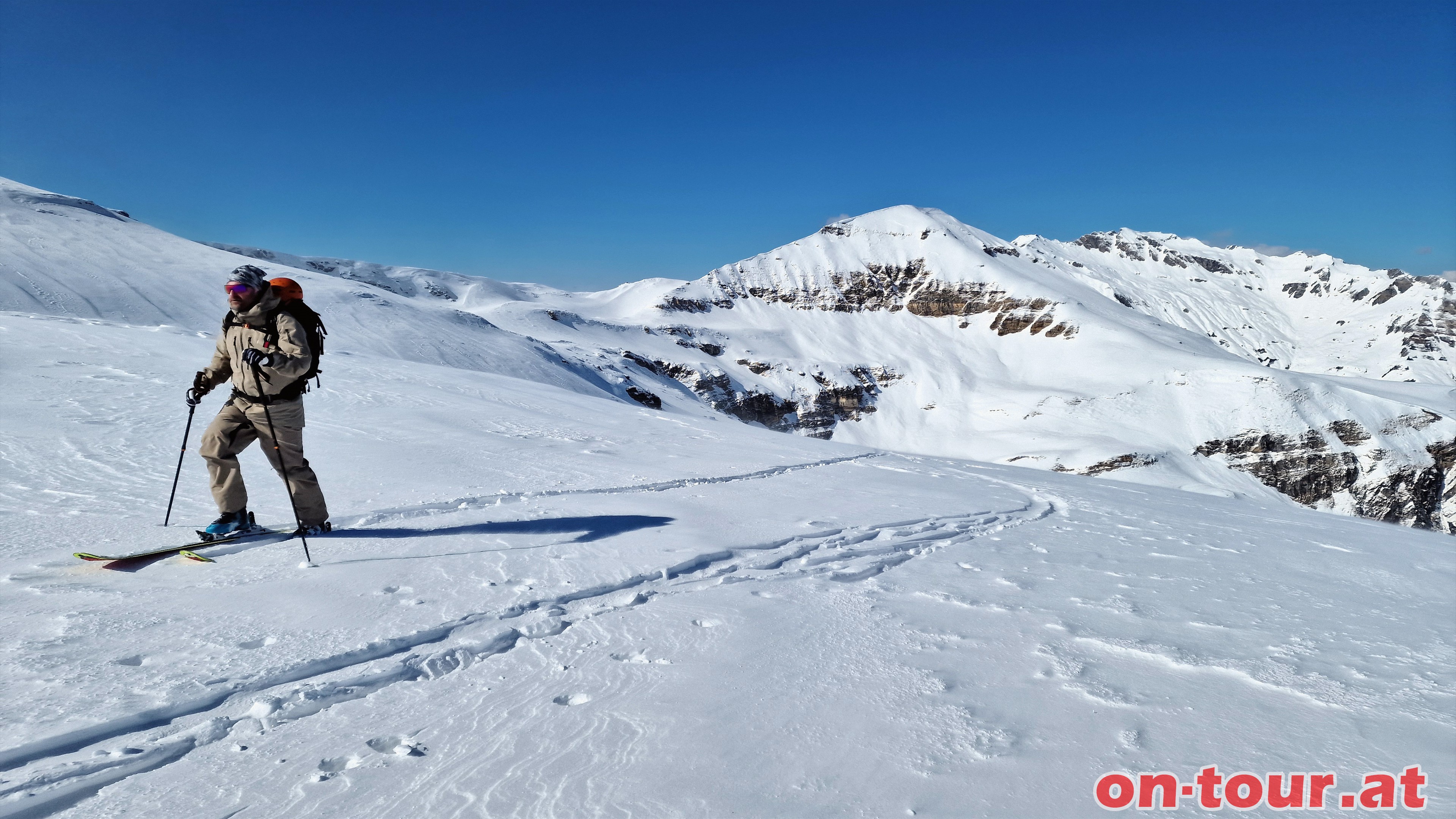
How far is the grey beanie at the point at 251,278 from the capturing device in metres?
4.96

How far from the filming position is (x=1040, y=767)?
2.50 meters

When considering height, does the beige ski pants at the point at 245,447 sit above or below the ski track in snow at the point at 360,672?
above

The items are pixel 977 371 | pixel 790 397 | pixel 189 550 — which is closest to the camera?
pixel 189 550

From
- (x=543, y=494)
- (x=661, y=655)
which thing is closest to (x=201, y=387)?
(x=543, y=494)

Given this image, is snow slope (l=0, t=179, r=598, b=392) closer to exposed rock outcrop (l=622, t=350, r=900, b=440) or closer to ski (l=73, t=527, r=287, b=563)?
ski (l=73, t=527, r=287, b=563)

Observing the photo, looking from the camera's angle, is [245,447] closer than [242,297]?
No

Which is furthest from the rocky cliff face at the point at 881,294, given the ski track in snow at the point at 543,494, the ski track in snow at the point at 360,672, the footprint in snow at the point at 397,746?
the footprint in snow at the point at 397,746

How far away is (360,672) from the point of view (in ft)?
10.0

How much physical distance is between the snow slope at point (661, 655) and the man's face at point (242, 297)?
1776mm

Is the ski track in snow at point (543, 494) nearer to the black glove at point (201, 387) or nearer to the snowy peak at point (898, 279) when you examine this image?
the black glove at point (201, 387)

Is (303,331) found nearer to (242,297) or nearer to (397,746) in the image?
(242,297)

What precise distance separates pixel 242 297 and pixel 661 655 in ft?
13.8

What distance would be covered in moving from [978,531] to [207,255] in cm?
4291

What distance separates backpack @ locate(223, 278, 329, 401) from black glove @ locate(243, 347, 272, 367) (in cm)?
19
